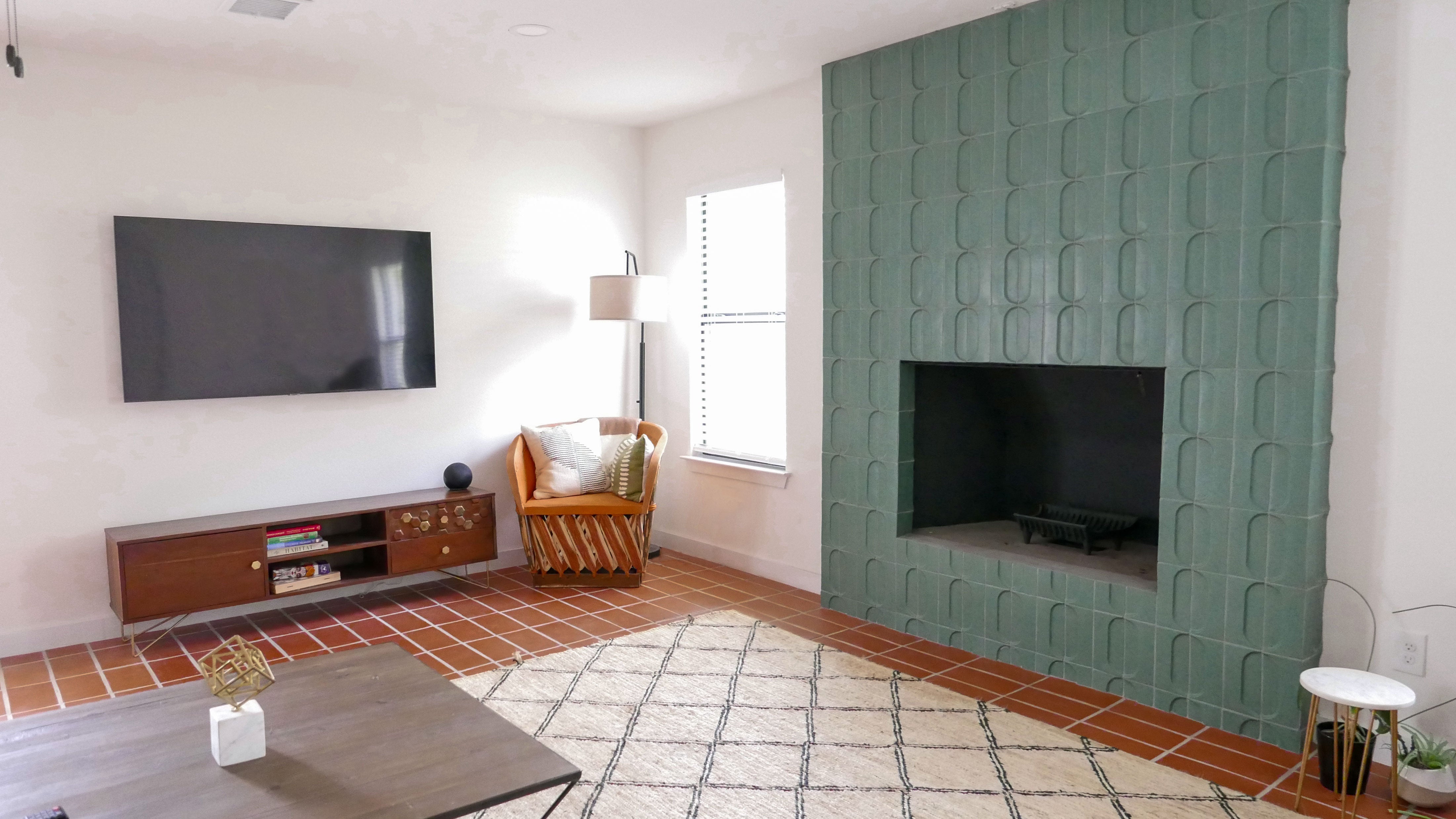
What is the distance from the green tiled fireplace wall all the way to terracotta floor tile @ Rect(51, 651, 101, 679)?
10.2 feet

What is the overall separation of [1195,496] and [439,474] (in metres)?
3.60

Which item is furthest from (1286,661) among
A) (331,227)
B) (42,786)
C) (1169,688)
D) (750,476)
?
(331,227)

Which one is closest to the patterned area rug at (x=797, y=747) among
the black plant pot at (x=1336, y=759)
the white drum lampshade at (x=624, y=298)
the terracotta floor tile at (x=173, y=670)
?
the black plant pot at (x=1336, y=759)

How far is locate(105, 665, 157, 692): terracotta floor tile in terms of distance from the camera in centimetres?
357

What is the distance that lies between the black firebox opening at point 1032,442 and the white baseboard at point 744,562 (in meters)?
0.79

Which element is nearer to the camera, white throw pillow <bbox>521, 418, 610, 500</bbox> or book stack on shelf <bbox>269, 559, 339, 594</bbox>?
book stack on shelf <bbox>269, 559, 339, 594</bbox>

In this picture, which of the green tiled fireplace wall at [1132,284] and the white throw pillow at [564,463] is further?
the white throw pillow at [564,463]

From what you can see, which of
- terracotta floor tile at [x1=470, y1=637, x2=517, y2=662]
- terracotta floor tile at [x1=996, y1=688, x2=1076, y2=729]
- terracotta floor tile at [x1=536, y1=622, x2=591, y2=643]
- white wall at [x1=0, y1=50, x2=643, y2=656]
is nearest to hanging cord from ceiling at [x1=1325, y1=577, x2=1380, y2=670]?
terracotta floor tile at [x1=996, y1=688, x2=1076, y2=729]

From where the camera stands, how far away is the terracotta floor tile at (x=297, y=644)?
156 inches

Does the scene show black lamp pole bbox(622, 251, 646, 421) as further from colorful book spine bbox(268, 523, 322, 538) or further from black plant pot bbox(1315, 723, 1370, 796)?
black plant pot bbox(1315, 723, 1370, 796)

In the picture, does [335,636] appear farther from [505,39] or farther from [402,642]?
[505,39]

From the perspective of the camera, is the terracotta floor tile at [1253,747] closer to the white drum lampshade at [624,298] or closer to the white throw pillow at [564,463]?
the white throw pillow at [564,463]

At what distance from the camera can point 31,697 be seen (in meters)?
3.46

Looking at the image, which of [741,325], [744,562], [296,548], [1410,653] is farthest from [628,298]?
[1410,653]
